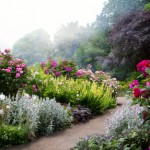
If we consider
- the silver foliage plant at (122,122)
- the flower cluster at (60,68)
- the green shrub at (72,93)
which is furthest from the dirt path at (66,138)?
the flower cluster at (60,68)

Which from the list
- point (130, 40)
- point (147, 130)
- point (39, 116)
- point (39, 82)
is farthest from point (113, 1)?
point (147, 130)

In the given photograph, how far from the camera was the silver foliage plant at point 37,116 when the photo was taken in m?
4.84

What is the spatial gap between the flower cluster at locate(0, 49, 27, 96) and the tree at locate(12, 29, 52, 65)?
45.9 ft

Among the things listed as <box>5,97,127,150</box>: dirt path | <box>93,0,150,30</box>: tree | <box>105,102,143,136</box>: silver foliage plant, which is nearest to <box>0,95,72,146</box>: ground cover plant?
<box>5,97,127,150</box>: dirt path

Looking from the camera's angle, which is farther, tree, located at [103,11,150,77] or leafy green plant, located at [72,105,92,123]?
tree, located at [103,11,150,77]

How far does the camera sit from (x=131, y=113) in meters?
4.32

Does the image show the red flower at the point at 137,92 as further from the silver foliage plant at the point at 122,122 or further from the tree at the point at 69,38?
the tree at the point at 69,38

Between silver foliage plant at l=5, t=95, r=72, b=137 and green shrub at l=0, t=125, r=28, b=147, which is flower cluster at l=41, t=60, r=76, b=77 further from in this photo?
green shrub at l=0, t=125, r=28, b=147

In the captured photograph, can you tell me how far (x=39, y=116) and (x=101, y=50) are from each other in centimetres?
1197

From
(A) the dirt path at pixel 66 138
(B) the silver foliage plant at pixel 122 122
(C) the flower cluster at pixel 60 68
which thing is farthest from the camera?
(C) the flower cluster at pixel 60 68

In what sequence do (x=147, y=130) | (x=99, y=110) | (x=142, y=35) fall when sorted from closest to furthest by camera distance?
1. (x=147, y=130)
2. (x=99, y=110)
3. (x=142, y=35)

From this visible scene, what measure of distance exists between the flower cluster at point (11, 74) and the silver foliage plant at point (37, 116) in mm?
1775

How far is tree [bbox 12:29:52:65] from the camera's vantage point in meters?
21.9

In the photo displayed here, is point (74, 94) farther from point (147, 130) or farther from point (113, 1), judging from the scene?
point (113, 1)
